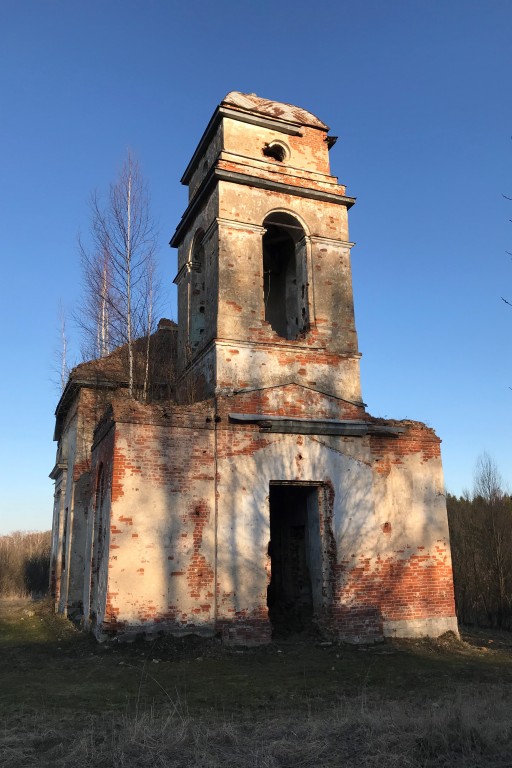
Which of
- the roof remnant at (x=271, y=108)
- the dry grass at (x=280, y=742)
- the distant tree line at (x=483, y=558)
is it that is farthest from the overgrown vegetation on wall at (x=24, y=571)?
the dry grass at (x=280, y=742)

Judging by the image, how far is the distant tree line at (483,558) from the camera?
20922mm

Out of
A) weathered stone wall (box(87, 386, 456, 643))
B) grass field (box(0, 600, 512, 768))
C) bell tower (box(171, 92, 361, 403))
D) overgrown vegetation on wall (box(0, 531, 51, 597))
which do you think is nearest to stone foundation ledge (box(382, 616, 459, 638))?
weathered stone wall (box(87, 386, 456, 643))

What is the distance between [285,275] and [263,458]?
5153mm

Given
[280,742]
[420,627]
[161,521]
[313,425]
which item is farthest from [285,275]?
[280,742]

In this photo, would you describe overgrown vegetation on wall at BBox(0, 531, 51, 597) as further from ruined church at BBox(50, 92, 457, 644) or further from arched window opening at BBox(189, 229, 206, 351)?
arched window opening at BBox(189, 229, 206, 351)

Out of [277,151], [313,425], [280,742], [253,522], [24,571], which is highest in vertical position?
[277,151]

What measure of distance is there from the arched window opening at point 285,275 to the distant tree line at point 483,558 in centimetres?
1384

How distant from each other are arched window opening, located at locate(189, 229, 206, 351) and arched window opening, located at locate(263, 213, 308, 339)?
152 cm

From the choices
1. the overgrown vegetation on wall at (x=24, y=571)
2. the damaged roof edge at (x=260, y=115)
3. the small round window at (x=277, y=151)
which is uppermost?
the damaged roof edge at (x=260, y=115)

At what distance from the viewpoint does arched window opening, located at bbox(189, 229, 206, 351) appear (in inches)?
511

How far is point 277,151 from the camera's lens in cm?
1312

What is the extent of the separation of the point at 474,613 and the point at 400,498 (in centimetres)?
1264

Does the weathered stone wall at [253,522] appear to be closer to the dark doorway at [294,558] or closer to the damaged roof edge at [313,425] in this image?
the damaged roof edge at [313,425]

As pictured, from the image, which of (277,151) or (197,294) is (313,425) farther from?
(277,151)
